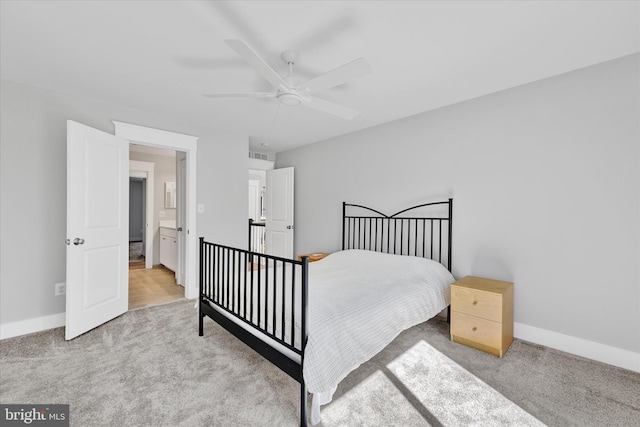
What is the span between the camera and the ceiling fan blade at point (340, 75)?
167 cm

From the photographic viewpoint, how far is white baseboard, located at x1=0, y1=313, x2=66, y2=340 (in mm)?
2627

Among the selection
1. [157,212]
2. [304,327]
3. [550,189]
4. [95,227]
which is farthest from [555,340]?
[157,212]

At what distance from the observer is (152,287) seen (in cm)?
430

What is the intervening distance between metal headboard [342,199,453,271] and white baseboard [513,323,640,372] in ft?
2.85

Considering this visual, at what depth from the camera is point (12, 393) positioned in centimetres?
186

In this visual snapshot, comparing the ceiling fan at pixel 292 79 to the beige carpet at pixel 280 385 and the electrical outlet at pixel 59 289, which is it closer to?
the beige carpet at pixel 280 385

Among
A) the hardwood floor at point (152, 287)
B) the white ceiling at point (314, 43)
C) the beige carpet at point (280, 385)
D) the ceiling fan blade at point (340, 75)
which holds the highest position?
the white ceiling at point (314, 43)

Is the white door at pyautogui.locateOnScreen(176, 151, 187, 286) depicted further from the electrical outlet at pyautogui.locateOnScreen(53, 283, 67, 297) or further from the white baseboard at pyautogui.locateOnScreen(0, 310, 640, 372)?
the white baseboard at pyautogui.locateOnScreen(0, 310, 640, 372)

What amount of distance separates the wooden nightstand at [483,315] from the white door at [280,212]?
10.2 ft

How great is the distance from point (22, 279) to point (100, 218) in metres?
0.85

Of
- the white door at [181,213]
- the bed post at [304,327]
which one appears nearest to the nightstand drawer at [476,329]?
the bed post at [304,327]

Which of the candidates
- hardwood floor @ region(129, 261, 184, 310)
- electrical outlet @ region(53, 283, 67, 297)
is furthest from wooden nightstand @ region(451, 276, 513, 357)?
electrical outlet @ region(53, 283, 67, 297)

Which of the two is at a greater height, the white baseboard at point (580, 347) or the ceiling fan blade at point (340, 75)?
the ceiling fan blade at point (340, 75)

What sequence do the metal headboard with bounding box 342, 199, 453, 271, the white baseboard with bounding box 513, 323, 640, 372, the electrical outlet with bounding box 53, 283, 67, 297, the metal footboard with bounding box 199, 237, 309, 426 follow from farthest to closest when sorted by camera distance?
the metal headboard with bounding box 342, 199, 453, 271, the electrical outlet with bounding box 53, 283, 67, 297, the white baseboard with bounding box 513, 323, 640, 372, the metal footboard with bounding box 199, 237, 309, 426
